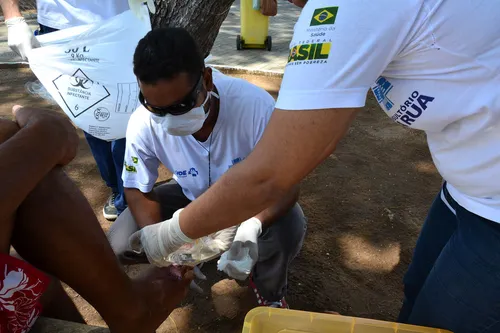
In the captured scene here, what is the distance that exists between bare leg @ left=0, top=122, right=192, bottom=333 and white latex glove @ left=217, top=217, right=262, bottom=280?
359mm

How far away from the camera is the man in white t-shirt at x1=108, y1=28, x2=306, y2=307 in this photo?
1.50m

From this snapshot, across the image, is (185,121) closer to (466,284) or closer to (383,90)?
(383,90)

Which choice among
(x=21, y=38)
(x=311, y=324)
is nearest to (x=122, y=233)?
(x=311, y=324)

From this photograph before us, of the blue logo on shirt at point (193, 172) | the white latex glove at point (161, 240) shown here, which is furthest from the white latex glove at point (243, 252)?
the blue logo on shirt at point (193, 172)

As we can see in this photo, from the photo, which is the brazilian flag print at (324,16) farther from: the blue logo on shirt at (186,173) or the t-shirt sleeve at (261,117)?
the blue logo on shirt at (186,173)

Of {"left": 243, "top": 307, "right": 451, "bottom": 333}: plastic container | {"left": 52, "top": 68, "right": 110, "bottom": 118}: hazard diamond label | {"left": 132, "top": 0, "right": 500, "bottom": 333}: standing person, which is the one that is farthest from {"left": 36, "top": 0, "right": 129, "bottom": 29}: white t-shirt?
{"left": 243, "top": 307, "right": 451, "bottom": 333}: plastic container

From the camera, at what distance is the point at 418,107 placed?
0.90 metres

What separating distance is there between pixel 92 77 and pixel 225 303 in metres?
1.29

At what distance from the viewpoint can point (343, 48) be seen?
2.49ft

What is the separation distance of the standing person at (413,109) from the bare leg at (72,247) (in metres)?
0.30

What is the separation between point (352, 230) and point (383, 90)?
150cm

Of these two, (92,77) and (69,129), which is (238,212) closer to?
(69,129)

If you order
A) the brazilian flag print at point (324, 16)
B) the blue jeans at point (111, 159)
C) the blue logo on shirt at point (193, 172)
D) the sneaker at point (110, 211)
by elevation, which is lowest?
the sneaker at point (110, 211)

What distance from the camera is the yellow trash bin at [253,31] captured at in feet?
17.0
